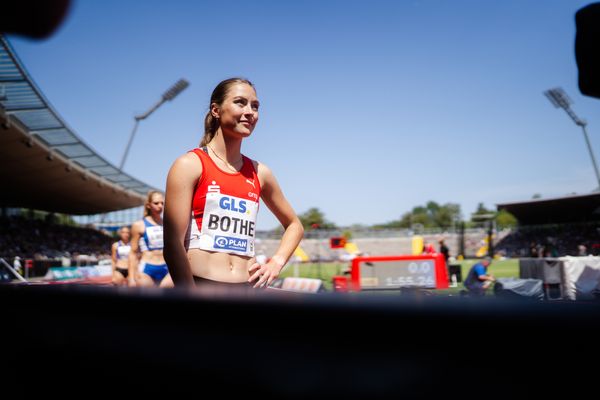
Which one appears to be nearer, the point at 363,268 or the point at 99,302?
the point at 99,302

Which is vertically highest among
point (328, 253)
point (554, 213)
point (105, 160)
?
point (105, 160)

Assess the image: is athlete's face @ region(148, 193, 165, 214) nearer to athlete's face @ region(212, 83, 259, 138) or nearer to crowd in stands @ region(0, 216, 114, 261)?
athlete's face @ region(212, 83, 259, 138)

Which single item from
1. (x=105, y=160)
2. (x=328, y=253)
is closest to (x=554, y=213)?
(x=328, y=253)

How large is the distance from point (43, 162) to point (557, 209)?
136 feet

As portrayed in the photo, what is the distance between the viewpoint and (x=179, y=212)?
2145mm

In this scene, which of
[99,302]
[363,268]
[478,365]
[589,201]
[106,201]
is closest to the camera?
[478,365]

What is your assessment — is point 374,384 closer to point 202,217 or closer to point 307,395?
point 307,395

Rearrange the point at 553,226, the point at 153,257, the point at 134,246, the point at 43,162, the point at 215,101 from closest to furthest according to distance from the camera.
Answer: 1. the point at 215,101
2. the point at 153,257
3. the point at 134,246
4. the point at 43,162
5. the point at 553,226

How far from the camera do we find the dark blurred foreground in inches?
15.3

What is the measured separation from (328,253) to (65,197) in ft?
99.7

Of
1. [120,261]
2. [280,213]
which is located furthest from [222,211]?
[120,261]

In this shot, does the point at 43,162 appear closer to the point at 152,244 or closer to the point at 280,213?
the point at 152,244

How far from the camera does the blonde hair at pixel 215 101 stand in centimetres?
251

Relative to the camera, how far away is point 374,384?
406 mm
